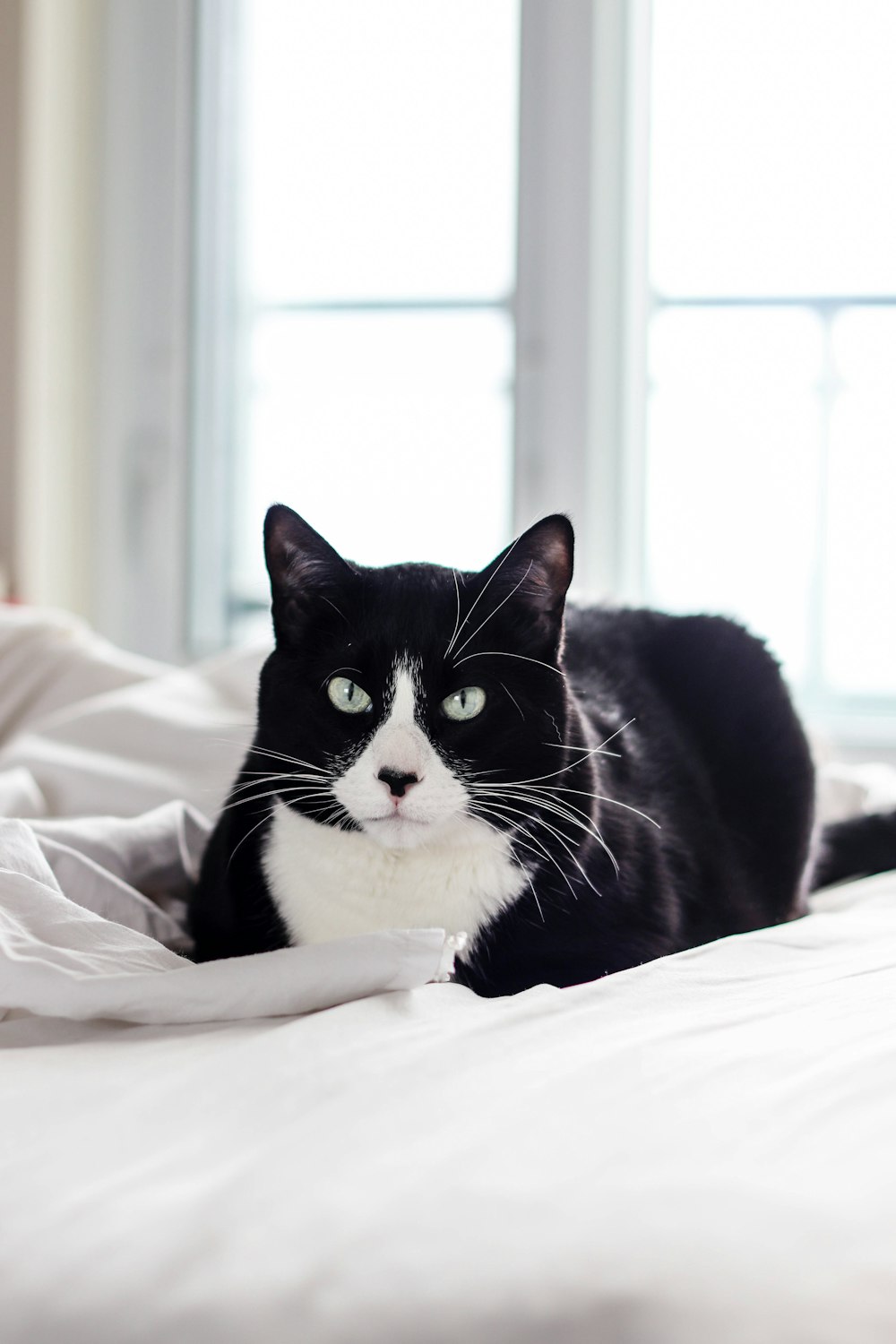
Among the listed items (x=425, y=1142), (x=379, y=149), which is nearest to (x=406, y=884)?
(x=425, y=1142)

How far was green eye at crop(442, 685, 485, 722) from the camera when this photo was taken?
0.87m

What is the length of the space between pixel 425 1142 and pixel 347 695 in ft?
1.29

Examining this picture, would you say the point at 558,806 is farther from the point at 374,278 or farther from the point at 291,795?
the point at 374,278

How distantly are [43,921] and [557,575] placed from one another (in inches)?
17.7

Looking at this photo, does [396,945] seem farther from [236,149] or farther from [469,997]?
[236,149]

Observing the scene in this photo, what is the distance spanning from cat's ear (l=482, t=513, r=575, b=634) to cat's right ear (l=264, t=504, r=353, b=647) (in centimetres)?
12

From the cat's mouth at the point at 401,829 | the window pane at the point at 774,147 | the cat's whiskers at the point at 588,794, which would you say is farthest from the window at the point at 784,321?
the cat's mouth at the point at 401,829

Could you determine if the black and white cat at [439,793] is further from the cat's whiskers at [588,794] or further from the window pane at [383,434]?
the window pane at [383,434]

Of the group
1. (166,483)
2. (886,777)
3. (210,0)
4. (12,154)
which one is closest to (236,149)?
(210,0)

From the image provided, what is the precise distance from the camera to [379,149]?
2.62m

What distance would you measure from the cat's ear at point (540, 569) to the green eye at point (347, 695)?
134mm

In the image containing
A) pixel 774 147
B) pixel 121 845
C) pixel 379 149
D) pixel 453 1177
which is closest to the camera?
pixel 453 1177

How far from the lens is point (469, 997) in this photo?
2.63 ft

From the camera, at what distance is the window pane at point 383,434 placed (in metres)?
2.62
